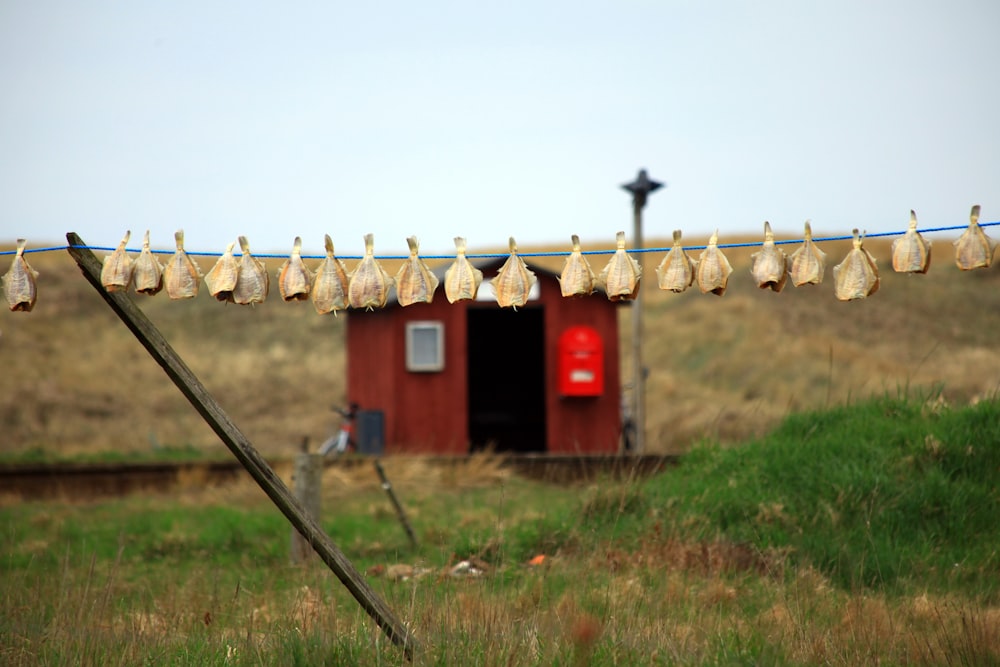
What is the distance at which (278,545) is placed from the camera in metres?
11.1

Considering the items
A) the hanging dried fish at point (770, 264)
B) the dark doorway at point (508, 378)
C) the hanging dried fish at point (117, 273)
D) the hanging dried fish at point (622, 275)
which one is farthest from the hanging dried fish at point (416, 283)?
the dark doorway at point (508, 378)

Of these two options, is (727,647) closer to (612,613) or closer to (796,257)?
(612,613)

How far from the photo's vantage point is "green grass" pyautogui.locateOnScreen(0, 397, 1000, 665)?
19.4 ft

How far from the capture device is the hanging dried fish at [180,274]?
5.98 metres

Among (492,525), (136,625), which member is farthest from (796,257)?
(492,525)

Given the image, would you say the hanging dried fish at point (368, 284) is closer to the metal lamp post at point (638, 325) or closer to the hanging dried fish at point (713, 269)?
the hanging dried fish at point (713, 269)

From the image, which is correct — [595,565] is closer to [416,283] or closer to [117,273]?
[416,283]

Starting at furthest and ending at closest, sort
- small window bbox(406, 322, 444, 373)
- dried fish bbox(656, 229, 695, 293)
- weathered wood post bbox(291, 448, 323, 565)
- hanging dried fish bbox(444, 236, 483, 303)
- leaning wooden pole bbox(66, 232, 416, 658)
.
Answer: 1. small window bbox(406, 322, 444, 373)
2. weathered wood post bbox(291, 448, 323, 565)
3. dried fish bbox(656, 229, 695, 293)
4. hanging dried fish bbox(444, 236, 483, 303)
5. leaning wooden pole bbox(66, 232, 416, 658)

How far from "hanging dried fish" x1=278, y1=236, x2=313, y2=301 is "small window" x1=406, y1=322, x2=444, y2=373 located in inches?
473

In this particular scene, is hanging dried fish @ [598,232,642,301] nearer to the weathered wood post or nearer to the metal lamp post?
the weathered wood post

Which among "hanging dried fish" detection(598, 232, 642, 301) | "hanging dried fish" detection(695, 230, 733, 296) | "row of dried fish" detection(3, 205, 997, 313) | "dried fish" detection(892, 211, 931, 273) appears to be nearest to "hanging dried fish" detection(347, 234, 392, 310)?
"row of dried fish" detection(3, 205, 997, 313)

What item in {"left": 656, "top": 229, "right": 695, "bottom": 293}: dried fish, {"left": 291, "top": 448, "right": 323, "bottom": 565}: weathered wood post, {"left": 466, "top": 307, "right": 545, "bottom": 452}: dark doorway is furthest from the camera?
{"left": 466, "top": 307, "right": 545, "bottom": 452}: dark doorway

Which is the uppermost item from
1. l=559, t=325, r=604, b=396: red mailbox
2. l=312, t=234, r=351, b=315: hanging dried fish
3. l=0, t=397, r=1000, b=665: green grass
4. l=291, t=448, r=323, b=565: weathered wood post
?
l=312, t=234, r=351, b=315: hanging dried fish

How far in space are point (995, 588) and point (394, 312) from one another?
11553 millimetres
